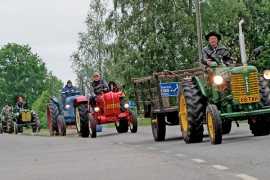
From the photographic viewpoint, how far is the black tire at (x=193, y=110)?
1582 cm

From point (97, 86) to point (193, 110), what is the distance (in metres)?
10.1

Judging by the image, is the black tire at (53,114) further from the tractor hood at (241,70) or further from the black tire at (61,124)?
the tractor hood at (241,70)

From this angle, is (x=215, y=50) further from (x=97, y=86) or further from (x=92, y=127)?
(x=97, y=86)

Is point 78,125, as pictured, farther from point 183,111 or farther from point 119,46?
point 119,46

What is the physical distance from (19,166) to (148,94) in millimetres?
7015

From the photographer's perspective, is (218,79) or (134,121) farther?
(134,121)

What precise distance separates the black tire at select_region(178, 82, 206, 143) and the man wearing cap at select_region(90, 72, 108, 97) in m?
9.18

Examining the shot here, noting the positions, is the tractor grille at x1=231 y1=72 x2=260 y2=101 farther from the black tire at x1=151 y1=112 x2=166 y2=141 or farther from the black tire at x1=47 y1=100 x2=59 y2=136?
the black tire at x1=47 y1=100 x2=59 y2=136

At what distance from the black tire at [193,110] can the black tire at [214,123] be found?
589mm

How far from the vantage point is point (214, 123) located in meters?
14.6

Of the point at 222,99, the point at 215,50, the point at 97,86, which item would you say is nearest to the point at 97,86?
the point at 97,86

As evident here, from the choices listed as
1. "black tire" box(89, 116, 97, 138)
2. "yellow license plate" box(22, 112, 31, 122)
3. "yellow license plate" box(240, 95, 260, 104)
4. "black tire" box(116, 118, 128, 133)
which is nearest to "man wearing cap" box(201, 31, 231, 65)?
"yellow license plate" box(240, 95, 260, 104)

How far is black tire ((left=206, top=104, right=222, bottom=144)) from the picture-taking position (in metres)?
14.6

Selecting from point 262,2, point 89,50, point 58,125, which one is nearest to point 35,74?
point 89,50
